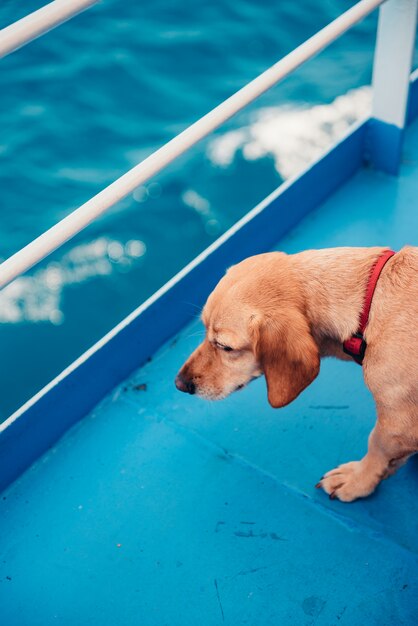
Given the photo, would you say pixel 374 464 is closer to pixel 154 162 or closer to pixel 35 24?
pixel 154 162

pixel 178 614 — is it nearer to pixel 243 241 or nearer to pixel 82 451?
pixel 82 451

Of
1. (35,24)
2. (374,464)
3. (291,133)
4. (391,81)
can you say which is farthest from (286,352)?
(291,133)

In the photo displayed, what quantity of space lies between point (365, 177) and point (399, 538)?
2007 mm

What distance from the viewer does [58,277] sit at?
4.39 meters

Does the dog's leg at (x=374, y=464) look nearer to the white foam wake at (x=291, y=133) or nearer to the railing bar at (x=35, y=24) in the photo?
the railing bar at (x=35, y=24)

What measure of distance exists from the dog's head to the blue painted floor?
476 millimetres

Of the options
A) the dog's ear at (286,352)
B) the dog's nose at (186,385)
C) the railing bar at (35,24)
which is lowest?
the dog's nose at (186,385)

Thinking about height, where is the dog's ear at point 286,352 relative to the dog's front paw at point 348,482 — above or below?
above

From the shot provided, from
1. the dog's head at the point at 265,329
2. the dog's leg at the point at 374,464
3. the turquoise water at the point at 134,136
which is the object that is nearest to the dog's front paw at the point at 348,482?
the dog's leg at the point at 374,464

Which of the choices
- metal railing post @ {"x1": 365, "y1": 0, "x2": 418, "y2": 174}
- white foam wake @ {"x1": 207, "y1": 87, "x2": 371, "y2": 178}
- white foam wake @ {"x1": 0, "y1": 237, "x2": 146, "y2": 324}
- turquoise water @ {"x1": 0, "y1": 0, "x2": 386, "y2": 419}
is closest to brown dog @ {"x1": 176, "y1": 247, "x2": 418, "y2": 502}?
metal railing post @ {"x1": 365, "y1": 0, "x2": 418, "y2": 174}

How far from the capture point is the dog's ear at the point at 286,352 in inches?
72.2

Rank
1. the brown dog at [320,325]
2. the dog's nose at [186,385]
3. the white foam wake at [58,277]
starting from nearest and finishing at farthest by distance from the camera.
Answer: the brown dog at [320,325] < the dog's nose at [186,385] < the white foam wake at [58,277]

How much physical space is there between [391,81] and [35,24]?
2070 millimetres

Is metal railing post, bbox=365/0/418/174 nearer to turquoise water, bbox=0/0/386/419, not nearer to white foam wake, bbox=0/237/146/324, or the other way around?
turquoise water, bbox=0/0/386/419
